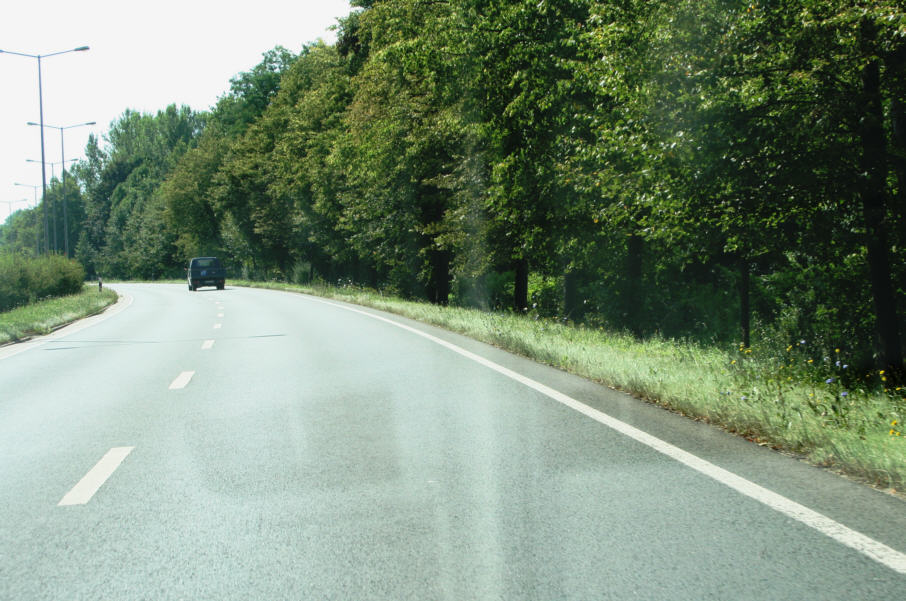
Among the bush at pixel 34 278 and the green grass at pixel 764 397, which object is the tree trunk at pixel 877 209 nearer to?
the green grass at pixel 764 397

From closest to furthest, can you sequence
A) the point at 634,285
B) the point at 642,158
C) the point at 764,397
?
the point at 764,397 → the point at 642,158 → the point at 634,285

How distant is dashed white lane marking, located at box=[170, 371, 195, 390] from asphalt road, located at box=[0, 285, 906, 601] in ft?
2.12

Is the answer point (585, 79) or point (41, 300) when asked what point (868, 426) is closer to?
point (585, 79)

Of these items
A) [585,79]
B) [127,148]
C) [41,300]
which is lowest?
[41,300]

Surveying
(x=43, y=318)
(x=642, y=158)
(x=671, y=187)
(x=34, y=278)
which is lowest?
(x=43, y=318)

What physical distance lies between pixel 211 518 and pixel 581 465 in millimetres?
2506

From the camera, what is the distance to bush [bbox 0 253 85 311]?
34281mm

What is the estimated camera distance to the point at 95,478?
579 cm

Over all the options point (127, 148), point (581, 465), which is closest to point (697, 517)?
point (581, 465)

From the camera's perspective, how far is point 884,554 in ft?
12.9

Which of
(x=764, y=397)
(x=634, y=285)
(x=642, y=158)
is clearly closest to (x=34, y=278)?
(x=634, y=285)

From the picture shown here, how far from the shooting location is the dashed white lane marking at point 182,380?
1055cm

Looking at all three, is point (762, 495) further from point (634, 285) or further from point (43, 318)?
point (43, 318)

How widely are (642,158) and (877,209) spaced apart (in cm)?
333
